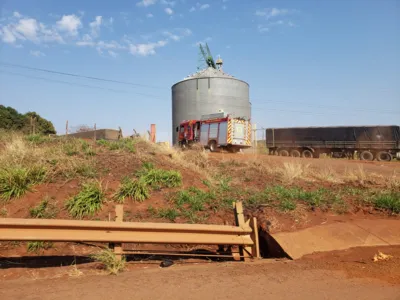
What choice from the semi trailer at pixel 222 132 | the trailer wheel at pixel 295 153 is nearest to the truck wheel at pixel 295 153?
the trailer wheel at pixel 295 153

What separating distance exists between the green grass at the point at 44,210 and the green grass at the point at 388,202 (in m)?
6.37

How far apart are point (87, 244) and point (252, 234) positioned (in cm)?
263

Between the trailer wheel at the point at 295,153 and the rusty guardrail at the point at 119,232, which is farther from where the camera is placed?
the trailer wheel at the point at 295,153

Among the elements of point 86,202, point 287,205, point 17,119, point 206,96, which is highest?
point 206,96

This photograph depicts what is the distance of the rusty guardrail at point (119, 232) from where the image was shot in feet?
13.1

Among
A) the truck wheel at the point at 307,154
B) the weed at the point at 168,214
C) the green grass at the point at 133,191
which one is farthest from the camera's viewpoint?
the truck wheel at the point at 307,154

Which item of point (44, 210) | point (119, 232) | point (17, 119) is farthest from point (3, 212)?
point (17, 119)

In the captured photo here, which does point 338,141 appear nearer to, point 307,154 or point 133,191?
point 307,154

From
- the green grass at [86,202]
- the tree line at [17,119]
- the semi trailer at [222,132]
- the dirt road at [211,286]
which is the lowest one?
the dirt road at [211,286]

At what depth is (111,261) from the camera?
418 cm

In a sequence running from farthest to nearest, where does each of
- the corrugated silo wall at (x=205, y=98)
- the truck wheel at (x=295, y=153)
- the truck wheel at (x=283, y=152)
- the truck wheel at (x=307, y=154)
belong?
the corrugated silo wall at (x=205, y=98) → the truck wheel at (x=283, y=152) → the truck wheel at (x=295, y=153) → the truck wheel at (x=307, y=154)

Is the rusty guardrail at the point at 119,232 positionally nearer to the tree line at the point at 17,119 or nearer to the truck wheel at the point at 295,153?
the truck wheel at the point at 295,153

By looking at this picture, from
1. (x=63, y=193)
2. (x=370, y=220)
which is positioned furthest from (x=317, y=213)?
(x=63, y=193)

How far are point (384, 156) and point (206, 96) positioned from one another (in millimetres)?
20503
